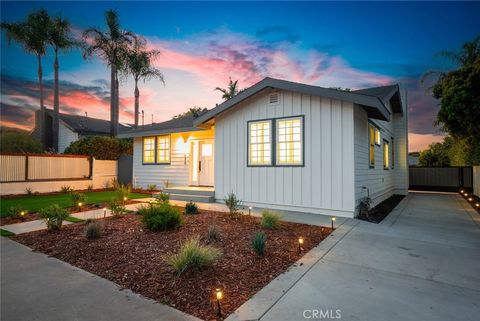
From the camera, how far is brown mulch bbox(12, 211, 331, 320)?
8.64 feet

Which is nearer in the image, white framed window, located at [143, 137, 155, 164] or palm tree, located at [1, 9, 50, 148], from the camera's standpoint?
white framed window, located at [143, 137, 155, 164]

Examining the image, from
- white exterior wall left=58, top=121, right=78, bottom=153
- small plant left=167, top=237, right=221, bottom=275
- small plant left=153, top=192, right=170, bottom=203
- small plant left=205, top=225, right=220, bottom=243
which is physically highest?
white exterior wall left=58, top=121, right=78, bottom=153

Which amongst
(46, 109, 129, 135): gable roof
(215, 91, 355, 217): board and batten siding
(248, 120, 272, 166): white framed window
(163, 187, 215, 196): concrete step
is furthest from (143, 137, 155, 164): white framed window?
(46, 109, 129, 135): gable roof

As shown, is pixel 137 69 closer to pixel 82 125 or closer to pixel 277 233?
pixel 82 125

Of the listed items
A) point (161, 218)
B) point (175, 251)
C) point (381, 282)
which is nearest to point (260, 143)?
point (161, 218)

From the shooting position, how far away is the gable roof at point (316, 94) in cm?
618

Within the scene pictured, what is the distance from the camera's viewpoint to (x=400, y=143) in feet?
42.4

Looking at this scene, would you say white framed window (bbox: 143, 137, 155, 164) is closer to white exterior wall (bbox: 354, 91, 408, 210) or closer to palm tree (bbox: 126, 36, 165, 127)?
white exterior wall (bbox: 354, 91, 408, 210)

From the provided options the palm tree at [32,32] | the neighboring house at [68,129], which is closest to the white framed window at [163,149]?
the neighboring house at [68,129]

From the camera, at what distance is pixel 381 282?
115 inches

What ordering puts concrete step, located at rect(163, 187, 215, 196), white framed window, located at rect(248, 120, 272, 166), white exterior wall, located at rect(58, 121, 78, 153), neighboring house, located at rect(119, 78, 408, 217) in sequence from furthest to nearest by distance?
white exterior wall, located at rect(58, 121, 78, 153) < concrete step, located at rect(163, 187, 215, 196) < white framed window, located at rect(248, 120, 272, 166) < neighboring house, located at rect(119, 78, 408, 217)

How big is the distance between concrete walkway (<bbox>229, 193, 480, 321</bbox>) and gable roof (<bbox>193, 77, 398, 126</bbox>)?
3268 millimetres

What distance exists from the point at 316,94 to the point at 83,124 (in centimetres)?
2316

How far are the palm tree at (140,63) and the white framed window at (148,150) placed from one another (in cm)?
1032
